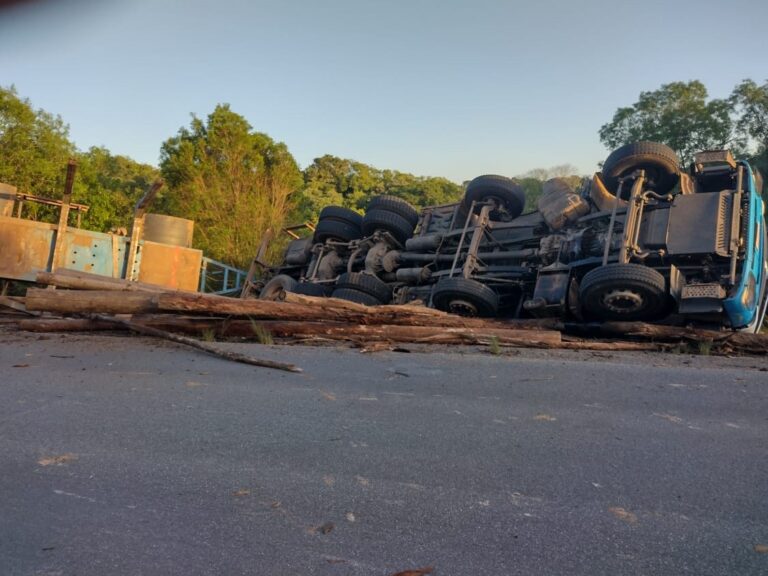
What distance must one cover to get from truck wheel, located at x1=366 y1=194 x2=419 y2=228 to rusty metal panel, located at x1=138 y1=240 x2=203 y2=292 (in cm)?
466

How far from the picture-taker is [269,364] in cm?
413

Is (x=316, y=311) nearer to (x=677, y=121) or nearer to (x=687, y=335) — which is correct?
(x=687, y=335)

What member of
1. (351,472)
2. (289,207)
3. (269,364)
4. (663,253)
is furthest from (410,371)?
(289,207)

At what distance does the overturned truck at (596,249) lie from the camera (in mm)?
6258

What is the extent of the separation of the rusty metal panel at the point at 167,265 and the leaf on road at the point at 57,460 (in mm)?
10052

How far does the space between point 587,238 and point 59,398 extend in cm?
649

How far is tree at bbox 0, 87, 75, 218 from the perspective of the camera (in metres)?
17.7

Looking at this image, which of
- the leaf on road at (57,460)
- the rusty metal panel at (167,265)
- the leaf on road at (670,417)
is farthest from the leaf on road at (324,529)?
the rusty metal panel at (167,265)

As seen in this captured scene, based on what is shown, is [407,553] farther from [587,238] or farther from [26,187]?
[26,187]

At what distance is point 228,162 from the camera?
21.5m

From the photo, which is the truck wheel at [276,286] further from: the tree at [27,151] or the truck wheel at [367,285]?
the tree at [27,151]

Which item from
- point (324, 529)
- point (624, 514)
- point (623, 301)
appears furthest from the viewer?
point (623, 301)

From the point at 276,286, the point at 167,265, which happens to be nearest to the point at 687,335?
the point at 276,286

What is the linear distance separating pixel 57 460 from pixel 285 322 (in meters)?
3.60
